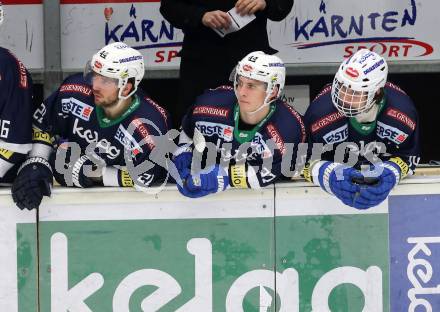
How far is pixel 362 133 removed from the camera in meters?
5.20

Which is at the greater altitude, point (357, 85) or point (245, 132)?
point (357, 85)

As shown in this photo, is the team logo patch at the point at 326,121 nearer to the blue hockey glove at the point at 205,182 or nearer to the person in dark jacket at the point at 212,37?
the blue hockey glove at the point at 205,182

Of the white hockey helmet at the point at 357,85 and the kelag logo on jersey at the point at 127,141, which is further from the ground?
the white hockey helmet at the point at 357,85

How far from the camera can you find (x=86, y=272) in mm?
5023

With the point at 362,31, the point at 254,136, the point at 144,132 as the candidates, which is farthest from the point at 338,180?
the point at 362,31

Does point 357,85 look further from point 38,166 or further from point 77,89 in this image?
point 38,166

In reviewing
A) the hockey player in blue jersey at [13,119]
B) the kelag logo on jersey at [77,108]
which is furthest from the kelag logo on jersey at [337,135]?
the hockey player in blue jersey at [13,119]

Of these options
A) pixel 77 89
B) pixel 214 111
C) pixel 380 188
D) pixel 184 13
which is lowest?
pixel 380 188

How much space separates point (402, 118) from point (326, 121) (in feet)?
1.13

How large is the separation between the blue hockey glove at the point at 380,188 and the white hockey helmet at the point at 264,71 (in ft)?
2.03

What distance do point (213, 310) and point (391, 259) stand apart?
2.72ft

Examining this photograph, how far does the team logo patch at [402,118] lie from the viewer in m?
5.10

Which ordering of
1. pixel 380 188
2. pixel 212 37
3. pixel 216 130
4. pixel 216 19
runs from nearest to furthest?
1. pixel 380 188
2. pixel 216 130
3. pixel 216 19
4. pixel 212 37

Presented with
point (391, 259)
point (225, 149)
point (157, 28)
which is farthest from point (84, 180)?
point (157, 28)
